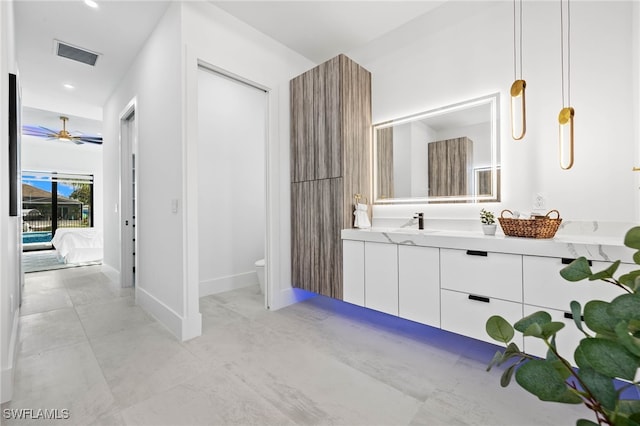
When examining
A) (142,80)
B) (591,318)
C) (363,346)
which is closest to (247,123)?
(142,80)

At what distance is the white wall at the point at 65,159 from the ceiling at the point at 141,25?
14.4ft

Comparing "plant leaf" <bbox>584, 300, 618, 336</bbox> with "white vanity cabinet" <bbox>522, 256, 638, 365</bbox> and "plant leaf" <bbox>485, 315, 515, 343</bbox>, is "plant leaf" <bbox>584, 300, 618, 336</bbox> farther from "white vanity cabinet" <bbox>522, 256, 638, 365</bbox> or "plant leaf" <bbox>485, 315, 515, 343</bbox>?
"white vanity cabinet" <bbox>522, 256, 638, 365</bbox>

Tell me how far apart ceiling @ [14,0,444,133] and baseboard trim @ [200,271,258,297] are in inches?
109

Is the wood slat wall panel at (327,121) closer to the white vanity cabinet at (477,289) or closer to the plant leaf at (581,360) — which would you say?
the white vanity cabinet at (477,289)

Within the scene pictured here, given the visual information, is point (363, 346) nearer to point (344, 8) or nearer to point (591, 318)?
point (591, 318)

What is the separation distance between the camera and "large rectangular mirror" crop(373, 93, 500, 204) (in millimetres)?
2449

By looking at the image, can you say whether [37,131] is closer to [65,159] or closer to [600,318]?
[65,159]

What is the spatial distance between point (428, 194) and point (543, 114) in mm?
1041

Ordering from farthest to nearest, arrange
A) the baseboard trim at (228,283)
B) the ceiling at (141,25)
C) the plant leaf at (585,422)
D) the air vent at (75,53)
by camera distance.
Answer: the baseboard trim at (228,283)
the air vent at (75,53)
the ceiling at (141,25)
the plant leaf at (585,422)

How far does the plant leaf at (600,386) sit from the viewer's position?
345 mm

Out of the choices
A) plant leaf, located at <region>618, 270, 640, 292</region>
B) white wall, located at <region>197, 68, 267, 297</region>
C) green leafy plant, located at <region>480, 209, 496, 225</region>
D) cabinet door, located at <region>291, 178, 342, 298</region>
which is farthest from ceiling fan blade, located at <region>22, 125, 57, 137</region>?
plant leaf, located at <region>618, 270, 640, 292</region>

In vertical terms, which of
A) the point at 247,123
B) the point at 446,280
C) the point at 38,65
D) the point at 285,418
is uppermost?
the point at 38,65

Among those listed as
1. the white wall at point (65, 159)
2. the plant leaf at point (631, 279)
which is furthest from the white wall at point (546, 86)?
the white wall at point (65, 159)

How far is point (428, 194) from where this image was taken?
2795mm
